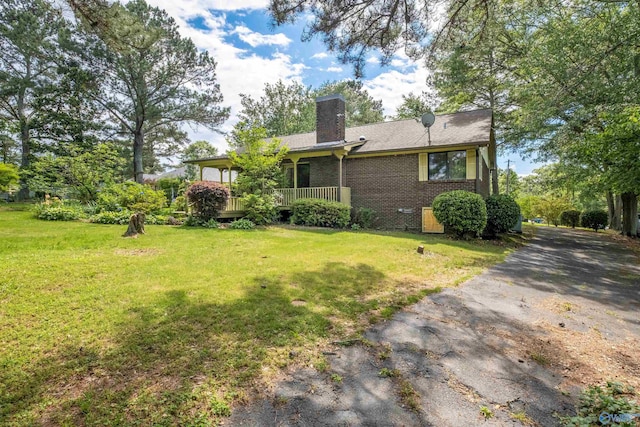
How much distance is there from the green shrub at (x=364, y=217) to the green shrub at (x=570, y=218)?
2282 centimetres

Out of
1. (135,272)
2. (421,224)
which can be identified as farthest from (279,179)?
(135,272)

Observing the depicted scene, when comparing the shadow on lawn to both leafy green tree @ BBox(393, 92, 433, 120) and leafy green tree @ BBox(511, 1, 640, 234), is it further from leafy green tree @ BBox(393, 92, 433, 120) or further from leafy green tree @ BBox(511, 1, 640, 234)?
leafy green tree @ BBox(393, 92, 433, 120)

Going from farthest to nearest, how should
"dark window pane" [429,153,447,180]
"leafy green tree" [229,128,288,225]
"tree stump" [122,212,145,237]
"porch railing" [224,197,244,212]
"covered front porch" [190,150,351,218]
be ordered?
"covered front porch" [190,150,351,218]
"porch railing" [224,197,244,212]
"dark window pane" [429,153,447,180]
"leafy green tree" [229,128,288,225]
"tree stump" [122,212,145,237]

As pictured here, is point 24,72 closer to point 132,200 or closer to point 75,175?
point 75,175

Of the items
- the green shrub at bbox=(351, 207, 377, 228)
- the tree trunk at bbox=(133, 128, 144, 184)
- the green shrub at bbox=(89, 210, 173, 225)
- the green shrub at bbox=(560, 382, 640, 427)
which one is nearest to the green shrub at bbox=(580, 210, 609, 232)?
the green shrub at bbox=(351, 207, 377, 228)

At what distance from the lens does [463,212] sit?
412 inches

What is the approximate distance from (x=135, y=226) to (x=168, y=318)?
629cm

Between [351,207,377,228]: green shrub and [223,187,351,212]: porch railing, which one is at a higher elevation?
[223,187,351,212]: porch railing

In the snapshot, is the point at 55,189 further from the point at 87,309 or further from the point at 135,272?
the point at 87,309

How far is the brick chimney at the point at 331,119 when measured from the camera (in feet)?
52.3

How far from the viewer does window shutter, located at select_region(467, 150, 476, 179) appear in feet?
40.2

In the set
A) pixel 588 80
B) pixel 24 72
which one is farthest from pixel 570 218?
pixel 24 72

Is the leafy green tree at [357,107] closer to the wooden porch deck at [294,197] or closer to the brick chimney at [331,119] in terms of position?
the brick chimney at [331,119]

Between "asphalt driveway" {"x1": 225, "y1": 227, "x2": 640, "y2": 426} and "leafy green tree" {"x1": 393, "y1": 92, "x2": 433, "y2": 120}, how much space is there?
20.8m
